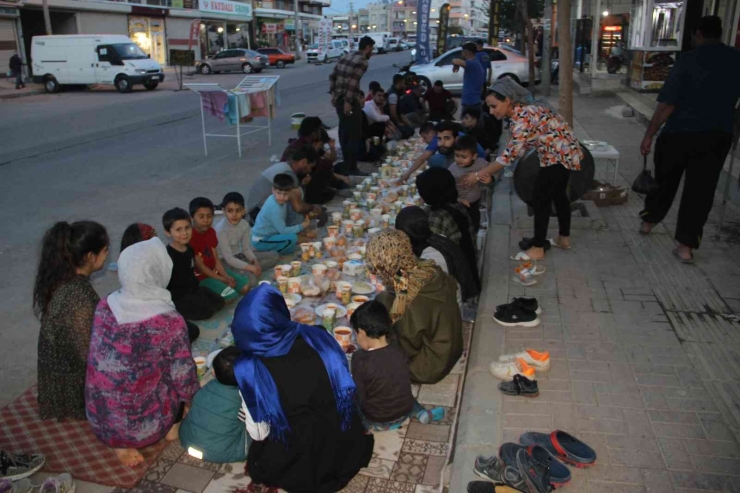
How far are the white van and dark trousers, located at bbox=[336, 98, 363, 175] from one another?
16440mm

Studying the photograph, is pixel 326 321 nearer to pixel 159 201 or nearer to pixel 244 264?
pixel 244 264

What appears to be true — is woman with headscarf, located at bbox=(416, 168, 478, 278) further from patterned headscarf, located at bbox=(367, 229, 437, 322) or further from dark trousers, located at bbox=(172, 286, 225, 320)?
dark trousers, located at bbox=(172, 286, 225, 320)

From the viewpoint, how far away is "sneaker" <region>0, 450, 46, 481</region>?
298 centimetres

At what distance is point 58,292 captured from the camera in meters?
3.08

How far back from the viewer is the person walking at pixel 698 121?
195 inches

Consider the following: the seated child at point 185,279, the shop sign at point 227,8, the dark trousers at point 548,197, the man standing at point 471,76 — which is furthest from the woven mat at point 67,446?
the shop sign at point 227,8

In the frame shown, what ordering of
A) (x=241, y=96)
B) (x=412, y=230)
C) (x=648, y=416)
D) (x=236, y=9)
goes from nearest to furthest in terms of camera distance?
(x=648, y=416) < (x=412, y=230) < (x=241, y=96) < (x=236, y=9)

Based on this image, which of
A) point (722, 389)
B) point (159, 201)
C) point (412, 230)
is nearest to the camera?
point (722, 389)

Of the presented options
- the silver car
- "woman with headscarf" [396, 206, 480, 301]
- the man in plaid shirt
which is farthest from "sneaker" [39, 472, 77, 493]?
the silver car

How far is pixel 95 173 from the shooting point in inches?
387

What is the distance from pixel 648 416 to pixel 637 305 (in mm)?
1492

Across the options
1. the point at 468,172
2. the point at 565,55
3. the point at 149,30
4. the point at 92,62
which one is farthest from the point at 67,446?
the point at 149,30

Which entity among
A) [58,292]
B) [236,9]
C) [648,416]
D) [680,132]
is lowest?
[648,416]

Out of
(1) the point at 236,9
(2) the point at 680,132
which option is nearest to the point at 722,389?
(2) the point at 680,132
